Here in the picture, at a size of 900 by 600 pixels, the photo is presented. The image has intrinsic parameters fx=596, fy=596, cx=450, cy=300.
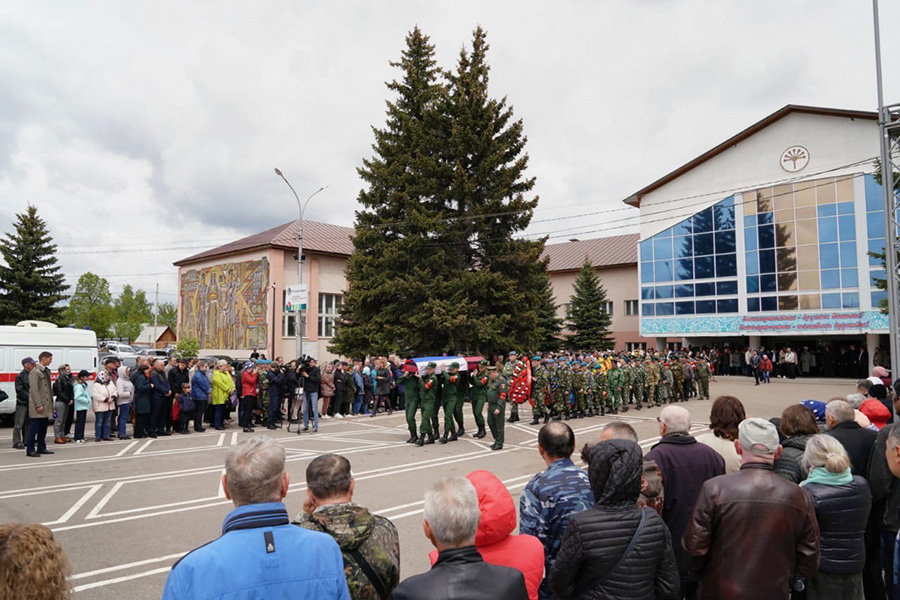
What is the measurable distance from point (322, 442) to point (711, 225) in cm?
3497

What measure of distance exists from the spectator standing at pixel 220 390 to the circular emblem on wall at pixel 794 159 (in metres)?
36.5

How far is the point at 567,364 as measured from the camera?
1830 centimetres

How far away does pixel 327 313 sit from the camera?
47.4m

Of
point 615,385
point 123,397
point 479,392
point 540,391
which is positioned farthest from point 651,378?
point 123,397

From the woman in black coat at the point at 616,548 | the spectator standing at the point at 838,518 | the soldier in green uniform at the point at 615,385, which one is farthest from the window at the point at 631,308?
the woman in black coat at the point at 616,548

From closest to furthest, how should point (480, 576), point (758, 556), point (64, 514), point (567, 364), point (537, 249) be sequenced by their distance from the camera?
point (480, 576)
point (758, 556)
point (64, 514)
point (567, 364)
point (537, 249)

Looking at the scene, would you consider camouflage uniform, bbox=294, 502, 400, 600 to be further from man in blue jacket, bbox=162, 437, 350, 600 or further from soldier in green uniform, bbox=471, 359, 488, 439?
soldier in green uniform, bbox=471, 359, 488, 439

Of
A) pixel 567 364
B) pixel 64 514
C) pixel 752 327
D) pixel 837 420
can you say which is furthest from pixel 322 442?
pixel 752 327

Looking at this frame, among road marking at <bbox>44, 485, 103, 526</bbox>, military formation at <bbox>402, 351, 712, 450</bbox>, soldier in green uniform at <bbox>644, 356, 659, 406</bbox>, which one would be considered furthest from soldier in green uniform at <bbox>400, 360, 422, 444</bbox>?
soldier in green uniform at <bbox>644, 356, 659, 406</bbox>

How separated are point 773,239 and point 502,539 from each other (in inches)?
1630

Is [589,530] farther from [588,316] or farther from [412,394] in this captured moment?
[588,316]

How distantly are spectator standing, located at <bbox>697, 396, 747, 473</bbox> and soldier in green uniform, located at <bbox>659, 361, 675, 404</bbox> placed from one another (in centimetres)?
1854

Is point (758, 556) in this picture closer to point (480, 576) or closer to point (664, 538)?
point (664, 538)

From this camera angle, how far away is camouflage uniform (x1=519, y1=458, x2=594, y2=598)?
11.4ft
